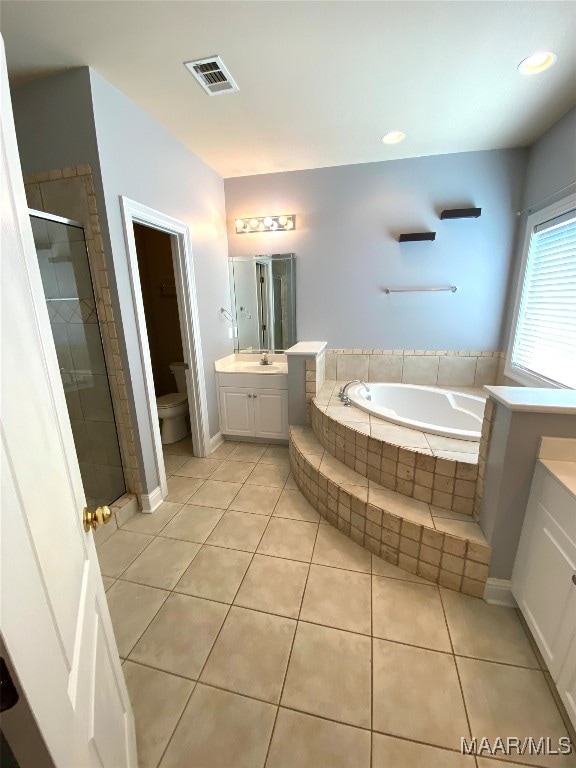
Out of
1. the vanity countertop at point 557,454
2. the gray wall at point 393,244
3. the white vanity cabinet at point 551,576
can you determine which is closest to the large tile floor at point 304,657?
the white vanity cabinet at point 551,576

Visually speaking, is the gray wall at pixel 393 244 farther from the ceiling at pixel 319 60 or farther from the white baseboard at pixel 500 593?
the white baseboard at pixel 500 593

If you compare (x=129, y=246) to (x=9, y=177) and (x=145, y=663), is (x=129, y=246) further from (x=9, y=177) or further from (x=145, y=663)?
(x=145, y=663)

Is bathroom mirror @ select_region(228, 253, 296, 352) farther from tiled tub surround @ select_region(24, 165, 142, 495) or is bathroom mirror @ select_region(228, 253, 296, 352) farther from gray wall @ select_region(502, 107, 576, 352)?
gray wall @ select_region(502, 107, 576, 352)

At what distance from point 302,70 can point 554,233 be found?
202 centimetres

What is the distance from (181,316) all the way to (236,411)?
104 centimetres

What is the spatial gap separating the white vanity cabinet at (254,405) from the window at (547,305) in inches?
77.9

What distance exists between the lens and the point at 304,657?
4.20ft

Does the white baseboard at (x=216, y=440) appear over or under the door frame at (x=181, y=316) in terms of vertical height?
under

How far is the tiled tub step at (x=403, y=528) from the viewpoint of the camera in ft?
4.93

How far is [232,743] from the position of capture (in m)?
1.04

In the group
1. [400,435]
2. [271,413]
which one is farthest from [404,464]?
[271,413]

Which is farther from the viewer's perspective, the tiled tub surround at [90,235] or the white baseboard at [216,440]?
the white baseboard at [216,440]

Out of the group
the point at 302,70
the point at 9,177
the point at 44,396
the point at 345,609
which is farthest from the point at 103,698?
the point at 302,70

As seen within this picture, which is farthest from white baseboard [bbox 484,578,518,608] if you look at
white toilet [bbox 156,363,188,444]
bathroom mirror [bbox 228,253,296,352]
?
white toilet [bbox 156,363,188,444]
